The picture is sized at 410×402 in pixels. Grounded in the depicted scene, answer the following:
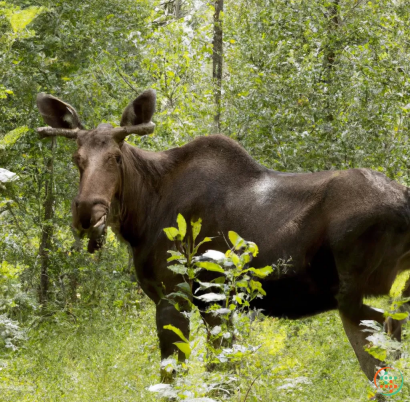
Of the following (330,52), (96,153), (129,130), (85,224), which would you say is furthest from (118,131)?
(330,52)

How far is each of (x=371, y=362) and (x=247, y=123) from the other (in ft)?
18.5

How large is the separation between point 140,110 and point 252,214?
1.59 m

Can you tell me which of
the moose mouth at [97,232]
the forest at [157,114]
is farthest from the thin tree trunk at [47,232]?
the moose mouth at [97,232]

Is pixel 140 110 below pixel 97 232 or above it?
above

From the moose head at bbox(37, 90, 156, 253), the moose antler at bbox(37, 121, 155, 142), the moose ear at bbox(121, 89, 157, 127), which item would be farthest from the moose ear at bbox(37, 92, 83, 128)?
the moose ear at bbox(121, 89, 157, 127)

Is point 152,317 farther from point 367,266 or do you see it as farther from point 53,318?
point 367,266

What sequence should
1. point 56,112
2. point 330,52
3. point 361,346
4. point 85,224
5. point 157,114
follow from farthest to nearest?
point 157,114 < point 330,52 < point 56,112 < point 85,224 < point 361,346

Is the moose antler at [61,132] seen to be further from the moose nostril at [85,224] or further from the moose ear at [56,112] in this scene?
the moose nostril at [85,224]

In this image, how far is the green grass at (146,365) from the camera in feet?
13.5

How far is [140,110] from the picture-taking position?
641 centimetres

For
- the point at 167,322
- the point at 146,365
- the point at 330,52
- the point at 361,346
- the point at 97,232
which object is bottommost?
the point at 146,365

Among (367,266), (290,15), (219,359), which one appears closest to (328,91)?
A: (290,15)

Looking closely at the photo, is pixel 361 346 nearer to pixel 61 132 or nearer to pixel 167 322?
pixel 167 322

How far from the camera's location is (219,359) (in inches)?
143
